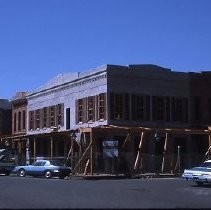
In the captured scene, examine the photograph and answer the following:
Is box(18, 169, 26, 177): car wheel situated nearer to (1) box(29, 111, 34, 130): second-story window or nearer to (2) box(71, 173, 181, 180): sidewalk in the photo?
(2) box(71, 173, 181, 180): sidewalk

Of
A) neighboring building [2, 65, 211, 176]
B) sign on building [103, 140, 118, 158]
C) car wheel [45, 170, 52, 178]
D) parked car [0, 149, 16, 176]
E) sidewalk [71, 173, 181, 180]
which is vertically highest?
neighboring building [2, 65, 211, 176]

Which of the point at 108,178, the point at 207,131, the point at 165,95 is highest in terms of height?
the point at 165,95

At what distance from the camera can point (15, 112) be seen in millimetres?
61812

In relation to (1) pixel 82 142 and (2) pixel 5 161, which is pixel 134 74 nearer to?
(1) pixel 82 142

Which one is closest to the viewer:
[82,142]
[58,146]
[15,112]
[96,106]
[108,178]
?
[108,178]

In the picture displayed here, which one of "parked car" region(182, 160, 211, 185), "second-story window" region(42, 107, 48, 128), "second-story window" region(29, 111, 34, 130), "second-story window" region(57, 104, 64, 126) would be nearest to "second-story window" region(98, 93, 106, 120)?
"second-story window" region(57, 104, 64, 126)

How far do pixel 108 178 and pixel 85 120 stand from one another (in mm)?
10384

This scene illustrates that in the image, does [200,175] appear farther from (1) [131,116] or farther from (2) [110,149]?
(1) [131,116]

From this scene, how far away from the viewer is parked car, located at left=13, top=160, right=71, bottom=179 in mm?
38875

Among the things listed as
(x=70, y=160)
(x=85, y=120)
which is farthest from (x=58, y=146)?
(x=70, y=160)

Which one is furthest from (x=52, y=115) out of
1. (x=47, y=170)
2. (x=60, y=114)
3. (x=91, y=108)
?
(x=47, y=170)

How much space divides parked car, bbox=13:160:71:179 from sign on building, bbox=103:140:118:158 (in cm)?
345

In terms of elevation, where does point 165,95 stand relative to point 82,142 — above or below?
above

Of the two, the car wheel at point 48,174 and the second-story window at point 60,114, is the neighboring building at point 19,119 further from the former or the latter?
the car wheel at point 48,174
